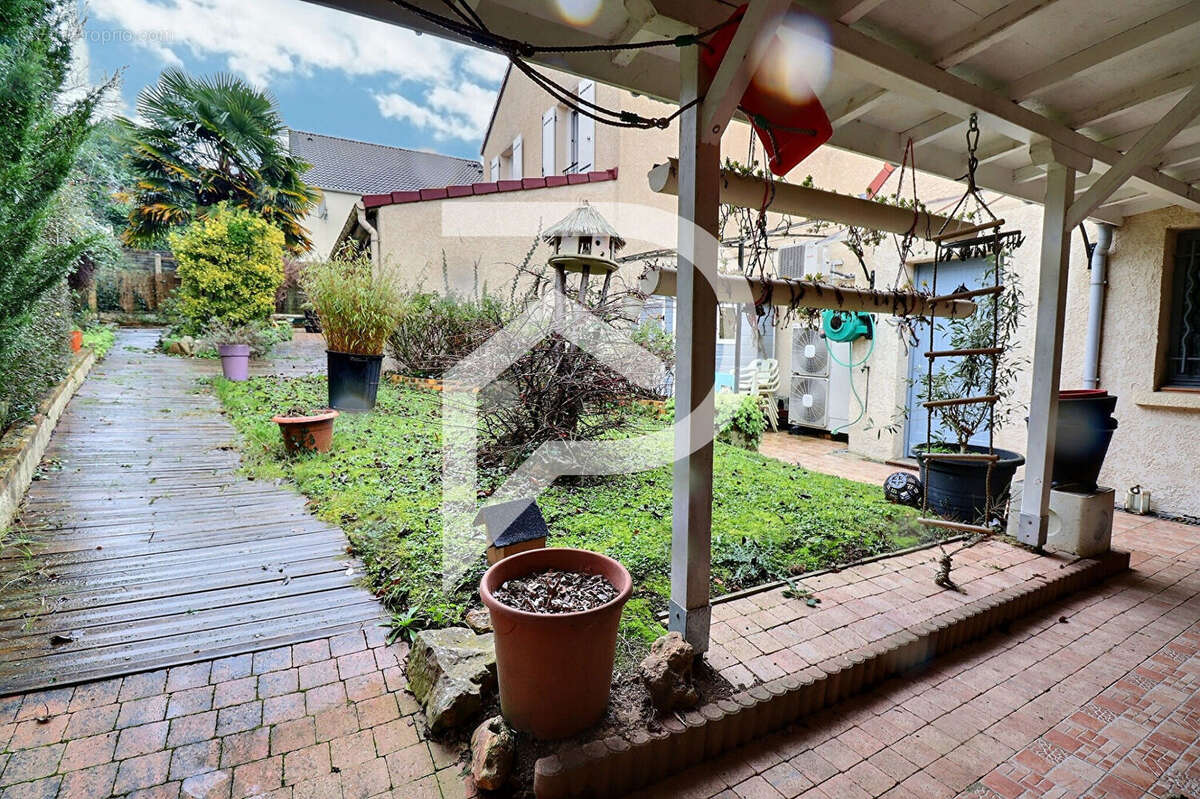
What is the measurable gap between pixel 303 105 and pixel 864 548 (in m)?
66.1

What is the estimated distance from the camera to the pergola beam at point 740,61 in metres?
1.52

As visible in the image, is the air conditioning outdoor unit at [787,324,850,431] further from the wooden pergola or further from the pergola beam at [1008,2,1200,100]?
the pergola beam at [1008,2,1200,100]

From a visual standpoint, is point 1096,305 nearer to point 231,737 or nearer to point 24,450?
point 231,737

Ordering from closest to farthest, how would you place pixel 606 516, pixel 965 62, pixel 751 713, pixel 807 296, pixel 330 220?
pixel 751 713
pixel 965 62
pixel 807 296
pixel 606 516
pixel 330 220

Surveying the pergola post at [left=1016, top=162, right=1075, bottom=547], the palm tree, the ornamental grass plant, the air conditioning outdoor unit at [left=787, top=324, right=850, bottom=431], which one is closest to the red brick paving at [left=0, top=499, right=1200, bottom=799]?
the pergola post at [left=1016, top=162, right=1075, bottom=547]

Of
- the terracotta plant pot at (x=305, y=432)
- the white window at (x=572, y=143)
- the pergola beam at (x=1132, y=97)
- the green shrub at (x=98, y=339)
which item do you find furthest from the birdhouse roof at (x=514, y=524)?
the green shrub at (x=98, y=339)

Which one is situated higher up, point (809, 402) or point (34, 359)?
point (34, 359)

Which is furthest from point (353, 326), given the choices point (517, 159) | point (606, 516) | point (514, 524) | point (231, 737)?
point (517, 159)

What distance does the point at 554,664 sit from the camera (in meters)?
1.54

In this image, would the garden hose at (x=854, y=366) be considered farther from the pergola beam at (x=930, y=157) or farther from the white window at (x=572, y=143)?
the white window at (x=572, y=143)

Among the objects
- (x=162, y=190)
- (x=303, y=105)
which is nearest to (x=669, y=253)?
(x=162, y=190)

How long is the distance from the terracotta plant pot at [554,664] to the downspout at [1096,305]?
16.6 ft

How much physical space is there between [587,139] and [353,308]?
5.36 metres

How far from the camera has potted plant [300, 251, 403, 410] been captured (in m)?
5.69
